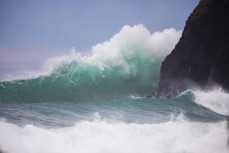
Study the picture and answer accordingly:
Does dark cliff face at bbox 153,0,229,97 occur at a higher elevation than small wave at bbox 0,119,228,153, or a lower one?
higher

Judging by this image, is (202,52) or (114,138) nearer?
(114,138)

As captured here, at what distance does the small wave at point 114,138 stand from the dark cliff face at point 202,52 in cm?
2069

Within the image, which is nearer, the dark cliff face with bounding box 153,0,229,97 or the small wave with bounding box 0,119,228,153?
the small wave with bounding box 0,119,228,153

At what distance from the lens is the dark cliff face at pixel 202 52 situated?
1278 inches

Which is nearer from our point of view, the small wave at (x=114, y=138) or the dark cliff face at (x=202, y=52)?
the small wave at (x=114, y=138)

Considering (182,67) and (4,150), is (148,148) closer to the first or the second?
(4,150)

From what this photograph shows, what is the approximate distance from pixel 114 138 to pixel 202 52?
29.5 meters

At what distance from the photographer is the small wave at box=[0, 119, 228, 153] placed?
8745 mm

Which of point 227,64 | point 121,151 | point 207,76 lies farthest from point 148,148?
point 207,76

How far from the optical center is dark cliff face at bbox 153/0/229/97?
107 ft

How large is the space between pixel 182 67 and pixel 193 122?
26.3 meters

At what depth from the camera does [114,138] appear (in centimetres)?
1006

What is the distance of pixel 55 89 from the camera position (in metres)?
26.5

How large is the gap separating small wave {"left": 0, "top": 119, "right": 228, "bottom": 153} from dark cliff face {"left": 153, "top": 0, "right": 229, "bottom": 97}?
20688mm
